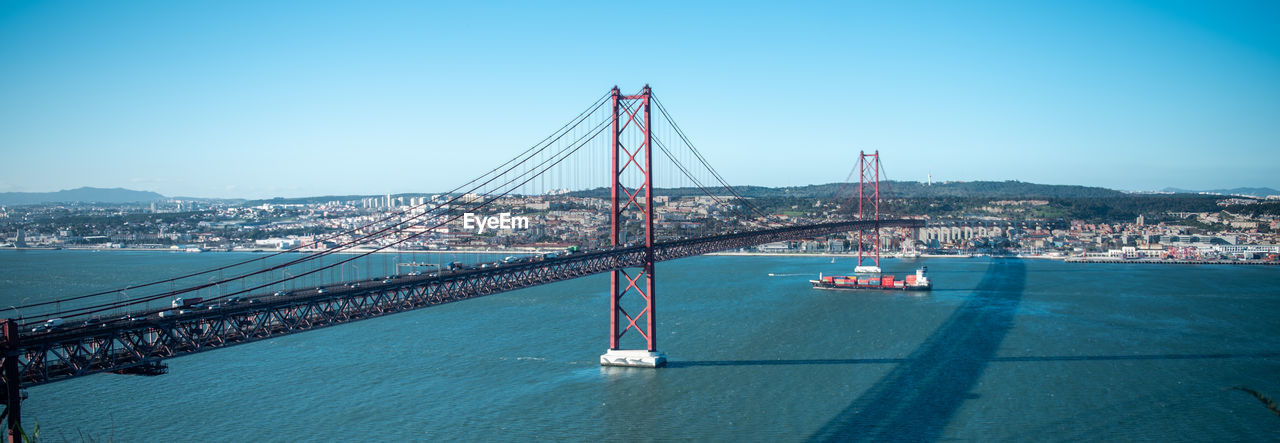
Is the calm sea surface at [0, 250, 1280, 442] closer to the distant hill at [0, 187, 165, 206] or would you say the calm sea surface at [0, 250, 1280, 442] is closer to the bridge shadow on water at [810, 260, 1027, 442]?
the bridge shadow on water at [810, 260, 1027, 442]

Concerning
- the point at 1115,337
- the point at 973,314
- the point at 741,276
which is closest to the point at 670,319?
the point at 973,314

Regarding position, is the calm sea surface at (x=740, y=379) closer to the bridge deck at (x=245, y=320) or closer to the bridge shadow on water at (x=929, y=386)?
the bridge shadow on water at (x=929, y=386)

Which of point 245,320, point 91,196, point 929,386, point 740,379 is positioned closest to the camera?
point 245,320

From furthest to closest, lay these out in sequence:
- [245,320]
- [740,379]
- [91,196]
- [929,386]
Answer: [91,196], [740,379], [929,386], [245,320]

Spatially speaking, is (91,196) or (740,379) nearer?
(740,379)

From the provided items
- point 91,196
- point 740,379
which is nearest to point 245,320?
point 740,379

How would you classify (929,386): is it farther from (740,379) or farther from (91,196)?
(91,196)

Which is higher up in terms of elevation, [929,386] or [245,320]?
[245,320]

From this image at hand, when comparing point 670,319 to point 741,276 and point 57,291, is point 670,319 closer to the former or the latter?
point 741,276
